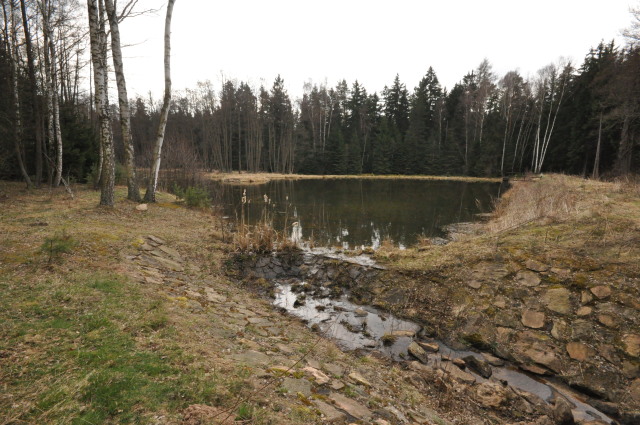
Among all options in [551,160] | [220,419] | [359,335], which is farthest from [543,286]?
[551,160]

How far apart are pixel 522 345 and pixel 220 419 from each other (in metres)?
4.99

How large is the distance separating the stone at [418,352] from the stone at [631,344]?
2830 millimetres

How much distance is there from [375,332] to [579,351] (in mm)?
3130

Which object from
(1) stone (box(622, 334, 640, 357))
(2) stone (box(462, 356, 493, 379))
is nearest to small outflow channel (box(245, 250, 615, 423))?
(2) stone (box(462, 356, 493, 379))

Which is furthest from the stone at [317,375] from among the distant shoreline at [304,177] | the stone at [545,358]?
the distant shoreline at [304,177]

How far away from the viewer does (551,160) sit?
3831 centimetres

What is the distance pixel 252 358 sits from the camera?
11.4 feet

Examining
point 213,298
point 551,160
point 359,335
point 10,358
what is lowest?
point 359,335

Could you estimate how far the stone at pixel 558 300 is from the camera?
5352 millimetres

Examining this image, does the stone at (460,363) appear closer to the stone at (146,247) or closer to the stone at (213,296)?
the stone at (213,296)

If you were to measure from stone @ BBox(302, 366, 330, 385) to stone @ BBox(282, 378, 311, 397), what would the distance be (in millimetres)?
147

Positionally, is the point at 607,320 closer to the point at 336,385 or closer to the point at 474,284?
the point at 474,284

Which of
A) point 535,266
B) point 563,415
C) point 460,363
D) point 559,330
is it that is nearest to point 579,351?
point 559,330

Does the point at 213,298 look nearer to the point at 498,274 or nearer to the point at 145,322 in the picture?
the point at 145,322
